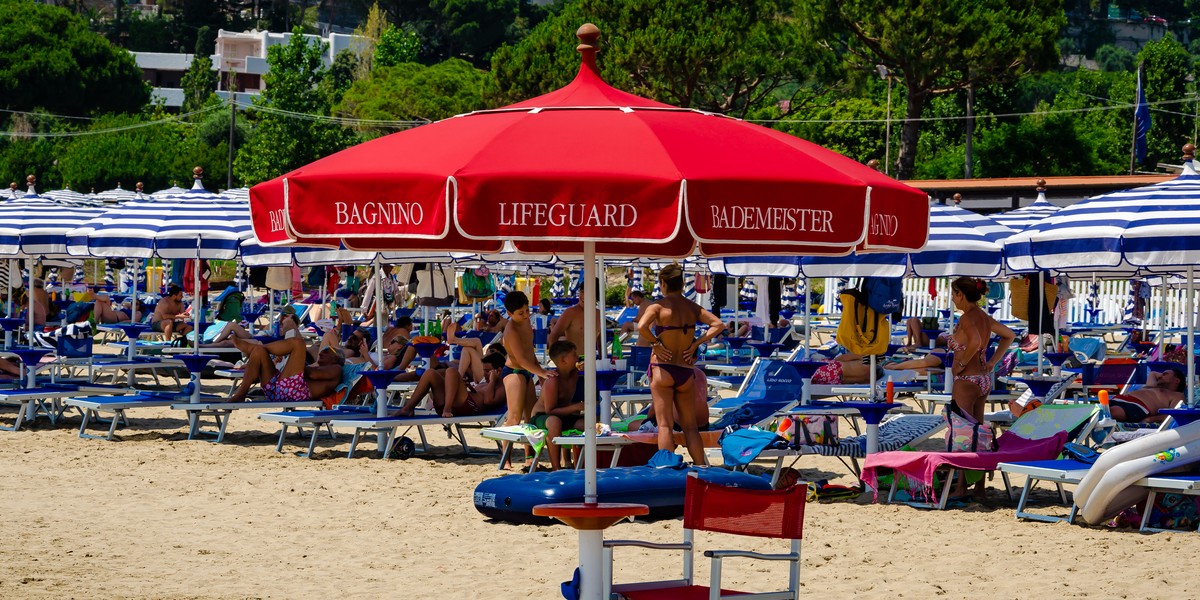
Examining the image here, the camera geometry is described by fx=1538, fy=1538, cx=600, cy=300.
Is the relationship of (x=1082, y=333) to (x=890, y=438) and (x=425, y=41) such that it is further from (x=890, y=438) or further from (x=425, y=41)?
(x=425, y=41)

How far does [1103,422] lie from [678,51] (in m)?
27.2

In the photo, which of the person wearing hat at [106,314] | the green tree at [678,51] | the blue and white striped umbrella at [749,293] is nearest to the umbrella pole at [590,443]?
the person wearing hat at [106,314]

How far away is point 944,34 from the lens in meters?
35.5

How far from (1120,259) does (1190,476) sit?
1614 mm

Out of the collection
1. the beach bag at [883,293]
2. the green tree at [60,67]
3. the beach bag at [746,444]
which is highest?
the green tree at [60,67]

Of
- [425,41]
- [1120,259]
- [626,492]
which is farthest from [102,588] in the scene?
[425,41]

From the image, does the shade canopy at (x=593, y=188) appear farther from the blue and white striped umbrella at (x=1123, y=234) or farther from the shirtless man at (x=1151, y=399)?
the shirtless man at (x=1151, y=399)

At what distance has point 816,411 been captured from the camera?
973 centimetres

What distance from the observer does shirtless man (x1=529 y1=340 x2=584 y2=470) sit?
9719mm

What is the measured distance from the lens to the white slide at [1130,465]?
26.5ft

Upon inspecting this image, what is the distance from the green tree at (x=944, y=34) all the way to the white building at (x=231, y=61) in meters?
67.4

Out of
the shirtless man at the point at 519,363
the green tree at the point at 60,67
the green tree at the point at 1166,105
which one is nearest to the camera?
the shirtless man at the point at 519,363

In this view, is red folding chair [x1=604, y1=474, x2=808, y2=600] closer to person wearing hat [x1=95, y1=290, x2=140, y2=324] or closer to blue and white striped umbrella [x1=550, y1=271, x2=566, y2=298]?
person wearing hat [x1=95, y1=290, x2=140, y2=324]

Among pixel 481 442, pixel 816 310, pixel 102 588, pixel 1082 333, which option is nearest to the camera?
pixel 102 588
